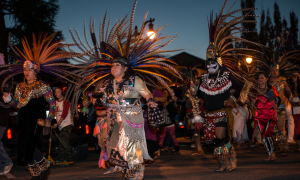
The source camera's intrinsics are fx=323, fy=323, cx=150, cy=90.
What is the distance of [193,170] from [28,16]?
54.1 feet

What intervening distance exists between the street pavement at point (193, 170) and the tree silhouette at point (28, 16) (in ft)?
41.2

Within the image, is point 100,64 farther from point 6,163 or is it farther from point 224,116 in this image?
point 6,163

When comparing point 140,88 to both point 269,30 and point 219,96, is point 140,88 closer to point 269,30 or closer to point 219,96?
point 219,96

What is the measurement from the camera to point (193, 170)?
645cm

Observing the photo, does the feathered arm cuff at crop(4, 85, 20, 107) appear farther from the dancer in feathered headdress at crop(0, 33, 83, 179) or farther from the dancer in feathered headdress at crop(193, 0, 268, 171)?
the dancer in feathered headdress at crop(193, 0, 268, 171)

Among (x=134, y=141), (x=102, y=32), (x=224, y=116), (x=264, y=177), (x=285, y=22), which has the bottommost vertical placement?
(x=264, y=177)

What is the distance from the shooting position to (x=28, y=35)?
19453 mm

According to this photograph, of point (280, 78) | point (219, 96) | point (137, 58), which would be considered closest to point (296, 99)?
point (280, 78)

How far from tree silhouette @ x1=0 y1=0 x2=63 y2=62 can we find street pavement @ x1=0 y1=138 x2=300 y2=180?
12.6m

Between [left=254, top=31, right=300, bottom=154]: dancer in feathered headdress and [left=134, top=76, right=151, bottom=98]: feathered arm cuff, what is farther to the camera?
[left=254, top=31, right=300, bottom=154]: dancer in feathered headdress

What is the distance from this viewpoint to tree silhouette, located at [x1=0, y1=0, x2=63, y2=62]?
18.4 meters

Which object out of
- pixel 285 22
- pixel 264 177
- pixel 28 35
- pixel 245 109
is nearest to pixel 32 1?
pixel 28 35

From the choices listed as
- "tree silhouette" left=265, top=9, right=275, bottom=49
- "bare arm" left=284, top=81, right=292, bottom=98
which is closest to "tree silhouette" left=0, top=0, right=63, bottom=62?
"bare arm" left=284, top=81, right=292, bottom=98

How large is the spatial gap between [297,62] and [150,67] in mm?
7490
